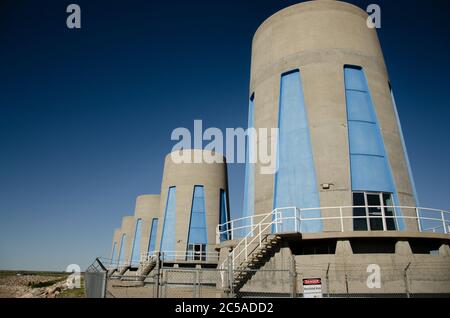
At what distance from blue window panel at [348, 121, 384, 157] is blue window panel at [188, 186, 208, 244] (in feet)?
68.7

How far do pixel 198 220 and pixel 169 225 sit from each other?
3.20 m

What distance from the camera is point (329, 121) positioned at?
58.2 ft

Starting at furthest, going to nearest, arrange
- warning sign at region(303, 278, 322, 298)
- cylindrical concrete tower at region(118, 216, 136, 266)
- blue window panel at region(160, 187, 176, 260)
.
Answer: cylindrical concrete tower at region(118, 216, 136, 266) < blue window panel at region(160, 187, 176, 260) < warning sign at region(303, 278, 322, 298)

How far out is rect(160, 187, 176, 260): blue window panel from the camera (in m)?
35.1

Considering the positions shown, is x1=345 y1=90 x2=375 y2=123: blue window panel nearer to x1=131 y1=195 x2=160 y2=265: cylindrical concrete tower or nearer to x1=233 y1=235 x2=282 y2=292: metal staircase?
x1=233 y1=235 x2=282 y2=292: metal staircase

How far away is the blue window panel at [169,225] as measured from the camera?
115ft

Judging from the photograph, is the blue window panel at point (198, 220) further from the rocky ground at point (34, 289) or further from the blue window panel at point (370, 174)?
the blue window panel at point (370, 174)

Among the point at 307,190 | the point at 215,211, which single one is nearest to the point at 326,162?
the point at 307,190

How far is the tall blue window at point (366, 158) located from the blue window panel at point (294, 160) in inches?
77.9

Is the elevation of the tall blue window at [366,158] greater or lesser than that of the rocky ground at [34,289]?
greater

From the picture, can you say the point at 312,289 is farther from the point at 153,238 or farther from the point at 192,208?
the point at 153,238

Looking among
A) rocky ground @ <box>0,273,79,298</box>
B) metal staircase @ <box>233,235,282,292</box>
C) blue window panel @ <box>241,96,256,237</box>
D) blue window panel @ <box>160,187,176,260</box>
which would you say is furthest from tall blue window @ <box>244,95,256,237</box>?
rocky ground @ <box>0,273,79,298</box>

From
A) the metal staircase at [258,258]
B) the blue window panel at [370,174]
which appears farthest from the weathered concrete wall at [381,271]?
the blue window panel at [370,174]
